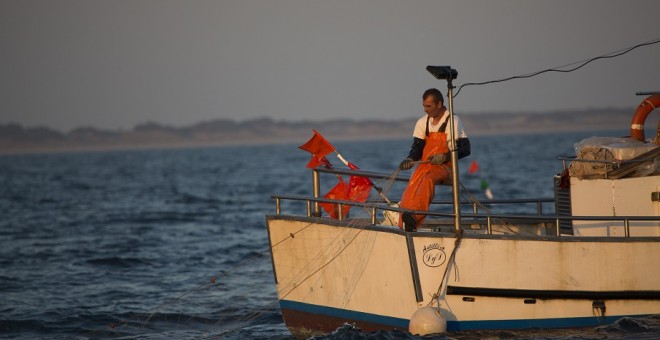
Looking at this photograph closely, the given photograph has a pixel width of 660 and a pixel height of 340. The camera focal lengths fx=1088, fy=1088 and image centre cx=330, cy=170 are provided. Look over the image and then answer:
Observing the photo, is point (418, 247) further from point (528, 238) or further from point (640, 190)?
point (640, 190)

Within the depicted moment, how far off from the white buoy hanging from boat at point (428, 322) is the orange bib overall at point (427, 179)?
891 mm

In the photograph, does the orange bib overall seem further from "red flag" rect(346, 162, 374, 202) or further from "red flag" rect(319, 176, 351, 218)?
"red flag" rect(319, 176, 351, 218)

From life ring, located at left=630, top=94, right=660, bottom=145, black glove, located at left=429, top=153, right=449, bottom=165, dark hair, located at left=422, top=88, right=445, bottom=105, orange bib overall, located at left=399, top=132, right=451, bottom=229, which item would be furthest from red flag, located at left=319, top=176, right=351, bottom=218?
life ring, located at left=630, top=94, right=660, bottom=145

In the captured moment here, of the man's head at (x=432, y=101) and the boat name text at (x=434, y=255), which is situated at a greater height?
the man's head at (x=432, y=101)

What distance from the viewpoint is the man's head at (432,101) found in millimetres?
10352

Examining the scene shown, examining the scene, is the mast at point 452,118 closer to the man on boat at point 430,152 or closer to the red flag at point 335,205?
the man on boat at point 430,152

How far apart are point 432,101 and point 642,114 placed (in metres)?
2.57

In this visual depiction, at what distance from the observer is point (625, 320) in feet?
32.8

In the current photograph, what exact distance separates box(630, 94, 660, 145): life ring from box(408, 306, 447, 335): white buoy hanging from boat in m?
3.20

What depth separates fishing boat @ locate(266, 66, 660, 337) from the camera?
9891mm

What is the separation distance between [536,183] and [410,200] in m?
32.5

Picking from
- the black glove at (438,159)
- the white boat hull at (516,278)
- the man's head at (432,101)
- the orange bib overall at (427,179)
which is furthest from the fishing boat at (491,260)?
the man's head at (432,101)

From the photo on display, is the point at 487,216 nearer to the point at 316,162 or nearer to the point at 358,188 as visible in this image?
the point at 358,188

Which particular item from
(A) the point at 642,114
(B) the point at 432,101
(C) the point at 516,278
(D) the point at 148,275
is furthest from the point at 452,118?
(D) the point at 148,275
